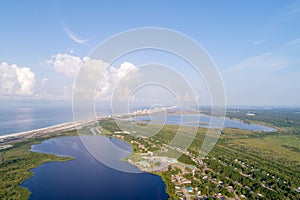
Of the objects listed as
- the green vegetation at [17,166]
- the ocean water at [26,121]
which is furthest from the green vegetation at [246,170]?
the ocean water at [26,121]

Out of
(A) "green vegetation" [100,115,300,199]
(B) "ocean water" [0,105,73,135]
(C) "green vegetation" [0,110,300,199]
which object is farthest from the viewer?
(B) "ocean water" [0,105,73,135]

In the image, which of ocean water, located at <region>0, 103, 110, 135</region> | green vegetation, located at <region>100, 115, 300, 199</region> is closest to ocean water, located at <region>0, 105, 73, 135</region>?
ocean water, located at <region>0, 103, 110, 135</region>

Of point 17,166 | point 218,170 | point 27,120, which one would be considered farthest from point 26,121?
point 218,170

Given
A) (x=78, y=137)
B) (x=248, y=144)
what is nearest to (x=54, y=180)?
(x=78, y=137)

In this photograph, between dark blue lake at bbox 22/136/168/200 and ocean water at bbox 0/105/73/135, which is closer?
dark blue lake at bbox 22/136/168/200

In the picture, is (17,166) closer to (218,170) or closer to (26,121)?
(218,170)

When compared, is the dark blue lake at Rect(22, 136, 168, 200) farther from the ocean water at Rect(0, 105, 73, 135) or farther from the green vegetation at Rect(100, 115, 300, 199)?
the ocean water at Rect(0, 105, 73, 135)

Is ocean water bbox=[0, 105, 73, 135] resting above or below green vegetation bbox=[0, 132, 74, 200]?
above
